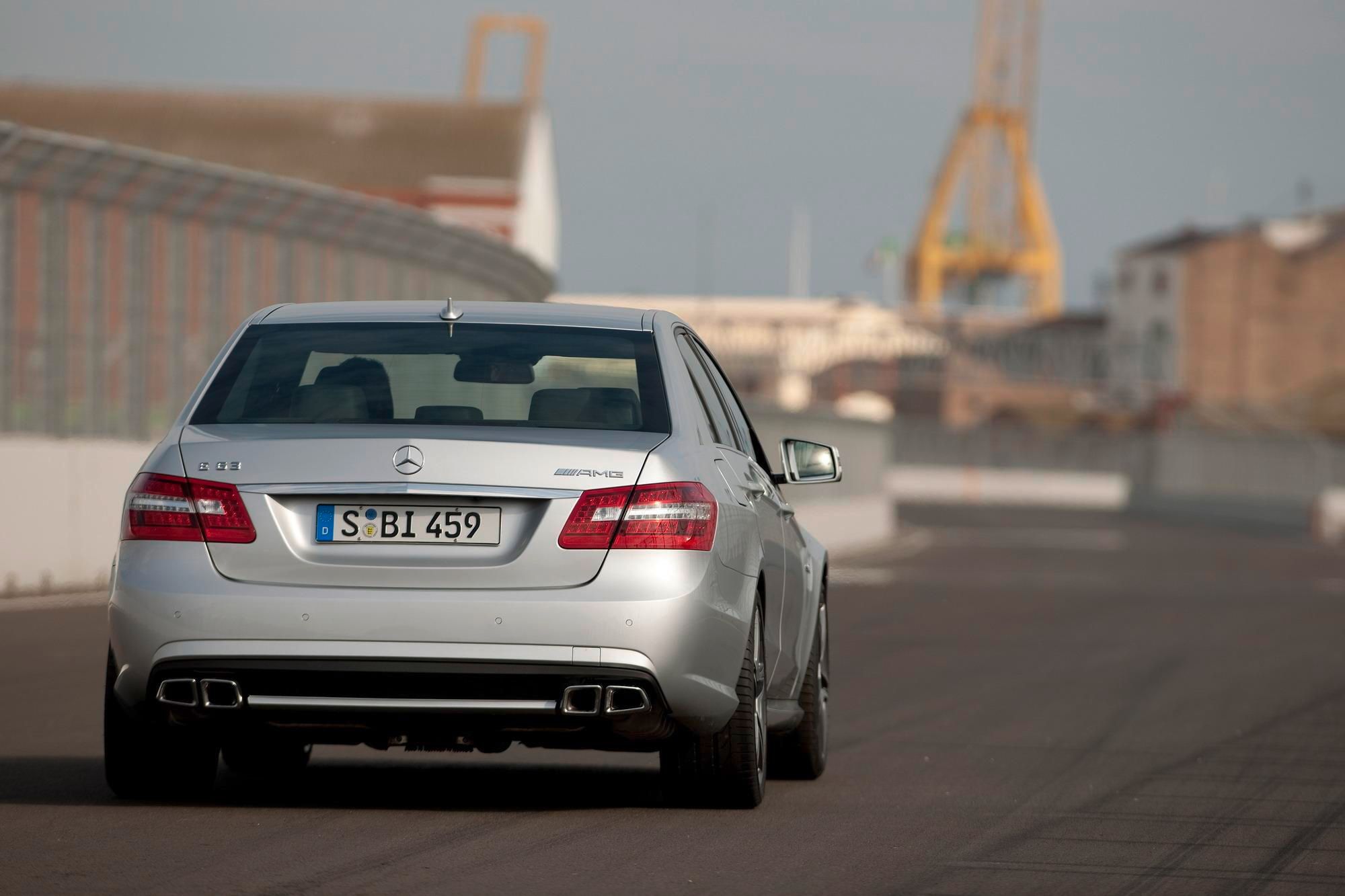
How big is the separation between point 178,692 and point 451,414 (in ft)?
3.63

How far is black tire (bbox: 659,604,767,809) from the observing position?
7.55 m

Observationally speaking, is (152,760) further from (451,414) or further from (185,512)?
(451,414)

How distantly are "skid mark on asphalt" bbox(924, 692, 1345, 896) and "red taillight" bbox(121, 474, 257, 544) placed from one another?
84.5 inches

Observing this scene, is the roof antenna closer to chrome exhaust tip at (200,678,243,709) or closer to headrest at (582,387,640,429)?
headrest at (582,387,640,429)

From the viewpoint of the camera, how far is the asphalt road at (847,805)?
6602 millimetres

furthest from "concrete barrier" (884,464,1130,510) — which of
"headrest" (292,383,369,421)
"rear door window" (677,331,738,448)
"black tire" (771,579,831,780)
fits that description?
"headrest" (292,383,369,421)

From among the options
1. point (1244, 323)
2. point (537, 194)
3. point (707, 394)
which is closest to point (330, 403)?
point (707, 394)

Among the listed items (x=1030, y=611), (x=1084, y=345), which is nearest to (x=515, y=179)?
(x=1030, y=611)

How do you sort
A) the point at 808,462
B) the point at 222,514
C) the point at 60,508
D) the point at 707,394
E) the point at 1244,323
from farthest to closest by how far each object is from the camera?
the point at 1244,323, the point at 60,508, the point at 808,462, the point at 707,394, the point at 222,514

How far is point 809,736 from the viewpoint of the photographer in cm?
902

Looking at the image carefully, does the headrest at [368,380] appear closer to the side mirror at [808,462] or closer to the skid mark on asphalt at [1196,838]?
the side mirror at [808,462]

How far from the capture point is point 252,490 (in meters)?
6.96

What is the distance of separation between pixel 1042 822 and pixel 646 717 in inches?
65.5

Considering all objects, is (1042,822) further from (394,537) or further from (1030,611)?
(1030,611)
